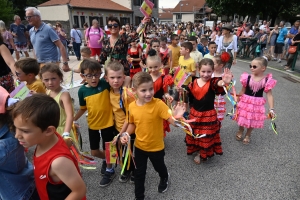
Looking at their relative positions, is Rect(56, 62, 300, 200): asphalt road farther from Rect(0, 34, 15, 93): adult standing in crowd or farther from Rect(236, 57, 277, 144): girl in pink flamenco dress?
Rect(0, 34, 15, 93): adult standing in crowd

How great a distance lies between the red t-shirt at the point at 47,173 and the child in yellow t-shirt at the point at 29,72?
158cm

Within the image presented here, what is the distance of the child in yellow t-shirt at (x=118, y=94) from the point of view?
2.38 metres

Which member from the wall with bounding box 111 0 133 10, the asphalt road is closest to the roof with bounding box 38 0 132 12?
the wall with bounding box 111 0 133 10

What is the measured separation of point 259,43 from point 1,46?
38.9 feet

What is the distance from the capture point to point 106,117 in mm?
2527

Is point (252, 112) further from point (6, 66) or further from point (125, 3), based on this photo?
point (125, 3)

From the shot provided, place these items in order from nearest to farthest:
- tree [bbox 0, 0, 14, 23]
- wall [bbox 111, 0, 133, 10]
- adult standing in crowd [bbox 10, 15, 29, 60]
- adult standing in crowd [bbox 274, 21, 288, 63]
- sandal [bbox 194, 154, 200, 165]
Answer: sandal [bbox 194, 154, 200, 165] → adult standing in crowd [bbox 10, 15, 29, 60] → adult standing in crowd [bbox 274, 21, 288, 63] → tree [bbox 0, 0, 14, 23] → wall [bbox 111, 0, 133, 10]

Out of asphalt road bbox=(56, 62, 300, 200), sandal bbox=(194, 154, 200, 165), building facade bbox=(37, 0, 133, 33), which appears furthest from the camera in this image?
building facade bbox=(37, 0, 133, 33)

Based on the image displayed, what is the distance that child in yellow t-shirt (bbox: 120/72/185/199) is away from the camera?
211cm

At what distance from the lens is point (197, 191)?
2.59m

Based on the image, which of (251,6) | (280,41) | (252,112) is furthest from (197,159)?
(251,6)

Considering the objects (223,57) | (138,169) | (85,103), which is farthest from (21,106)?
(223,57)

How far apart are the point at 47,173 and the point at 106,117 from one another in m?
1.24

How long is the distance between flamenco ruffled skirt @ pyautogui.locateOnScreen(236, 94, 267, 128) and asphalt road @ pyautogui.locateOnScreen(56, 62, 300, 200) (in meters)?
0.41
